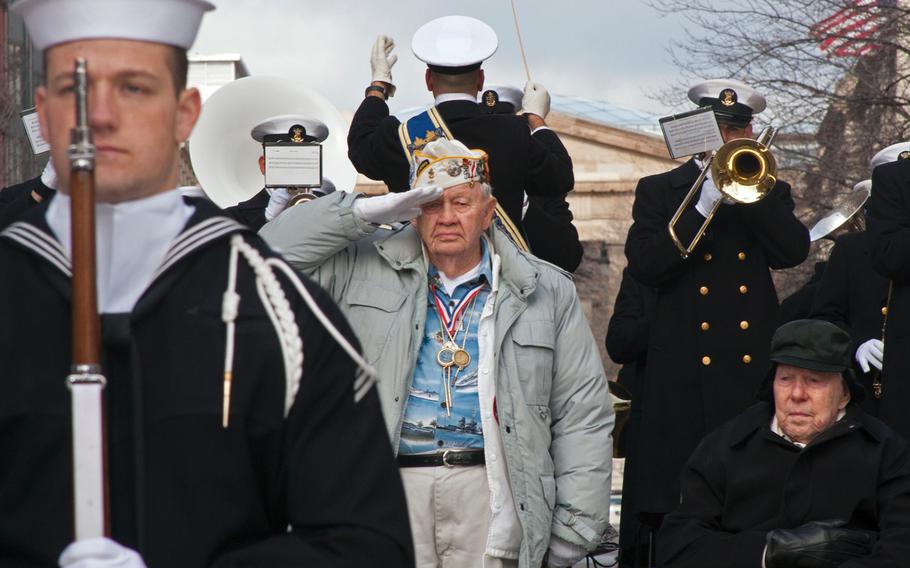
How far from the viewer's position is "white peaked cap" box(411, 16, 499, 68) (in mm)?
7379

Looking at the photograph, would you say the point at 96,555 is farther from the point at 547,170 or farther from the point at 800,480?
the point at 547,170

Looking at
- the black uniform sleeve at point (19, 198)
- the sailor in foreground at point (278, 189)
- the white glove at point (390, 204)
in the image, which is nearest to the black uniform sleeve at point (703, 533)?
the white glove at point (390, 204)

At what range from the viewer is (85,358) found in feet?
8.27

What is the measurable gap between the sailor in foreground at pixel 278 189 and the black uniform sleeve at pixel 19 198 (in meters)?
1.06

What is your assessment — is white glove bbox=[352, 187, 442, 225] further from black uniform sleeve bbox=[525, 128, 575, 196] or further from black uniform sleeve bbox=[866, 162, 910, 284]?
black uniform sleeve bbox=[866, 162, 910, 284]

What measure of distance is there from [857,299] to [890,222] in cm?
104

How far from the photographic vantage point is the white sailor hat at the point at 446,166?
20.3ft

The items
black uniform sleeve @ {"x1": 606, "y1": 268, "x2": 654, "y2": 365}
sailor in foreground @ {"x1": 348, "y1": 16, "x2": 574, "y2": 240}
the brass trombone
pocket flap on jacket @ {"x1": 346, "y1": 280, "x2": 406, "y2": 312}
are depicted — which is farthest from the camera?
black uniform sleeve @ {"x1": 606, "y1": 268, "x2": 654, "y2": 365}

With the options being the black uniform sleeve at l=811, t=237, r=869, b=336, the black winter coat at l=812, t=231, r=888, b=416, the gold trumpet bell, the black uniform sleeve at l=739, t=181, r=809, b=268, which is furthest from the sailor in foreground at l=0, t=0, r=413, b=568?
the black uniform sleeve at l=811, t=237, r=869, b=336

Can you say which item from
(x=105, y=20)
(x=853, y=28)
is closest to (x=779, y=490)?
(x=105, y=20)

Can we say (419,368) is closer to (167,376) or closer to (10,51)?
(167,376)

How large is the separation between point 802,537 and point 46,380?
4.11 m

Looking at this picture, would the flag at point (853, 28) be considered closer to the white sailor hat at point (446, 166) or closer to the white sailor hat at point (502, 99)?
the white sailor hat at point (502, 99)

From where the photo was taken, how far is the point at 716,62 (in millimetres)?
17828
